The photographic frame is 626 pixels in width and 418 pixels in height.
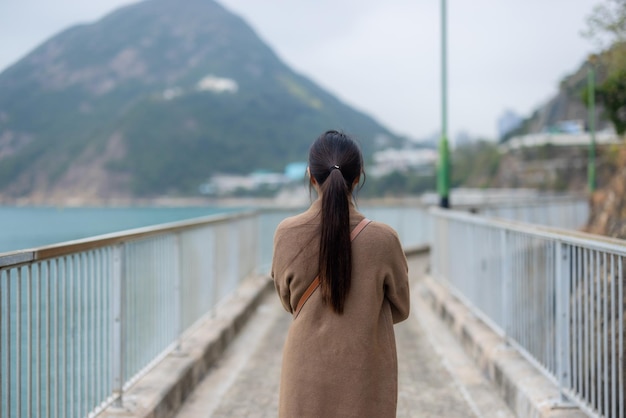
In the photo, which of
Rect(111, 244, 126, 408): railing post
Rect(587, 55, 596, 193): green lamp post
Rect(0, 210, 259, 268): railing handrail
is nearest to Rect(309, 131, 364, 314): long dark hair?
Rect(0, 210, 259, 268): railing handrail

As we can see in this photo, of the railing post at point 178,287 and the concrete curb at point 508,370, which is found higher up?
the railing post at point 178,287

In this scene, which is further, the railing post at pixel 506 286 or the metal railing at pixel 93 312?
the railing post at pixel 506 286

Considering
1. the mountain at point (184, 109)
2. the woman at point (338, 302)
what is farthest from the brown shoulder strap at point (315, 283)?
the mountain at point (184, 109)

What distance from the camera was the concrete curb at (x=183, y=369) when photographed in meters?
4.77

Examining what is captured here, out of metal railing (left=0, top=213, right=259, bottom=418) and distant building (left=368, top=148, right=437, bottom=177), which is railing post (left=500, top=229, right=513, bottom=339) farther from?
distant building (left=368, top=148, right=437, bottom=177)

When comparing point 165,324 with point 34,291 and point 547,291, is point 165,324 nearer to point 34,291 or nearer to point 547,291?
point 34,291

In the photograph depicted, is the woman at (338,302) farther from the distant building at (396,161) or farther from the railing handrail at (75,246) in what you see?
the distant building at (396,161)

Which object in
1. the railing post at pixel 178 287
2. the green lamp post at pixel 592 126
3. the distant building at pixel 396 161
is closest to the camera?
the railing post at pixel 178 287

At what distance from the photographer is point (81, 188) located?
50.6 m

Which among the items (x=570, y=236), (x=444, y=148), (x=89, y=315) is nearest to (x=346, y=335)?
(x=89, y=315)

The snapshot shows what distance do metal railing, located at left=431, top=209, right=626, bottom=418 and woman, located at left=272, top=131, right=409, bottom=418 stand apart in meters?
1.59

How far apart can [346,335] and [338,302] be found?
12cm

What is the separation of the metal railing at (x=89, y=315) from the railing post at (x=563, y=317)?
272 cm

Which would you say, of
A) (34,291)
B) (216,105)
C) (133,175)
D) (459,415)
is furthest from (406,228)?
(216,105)
